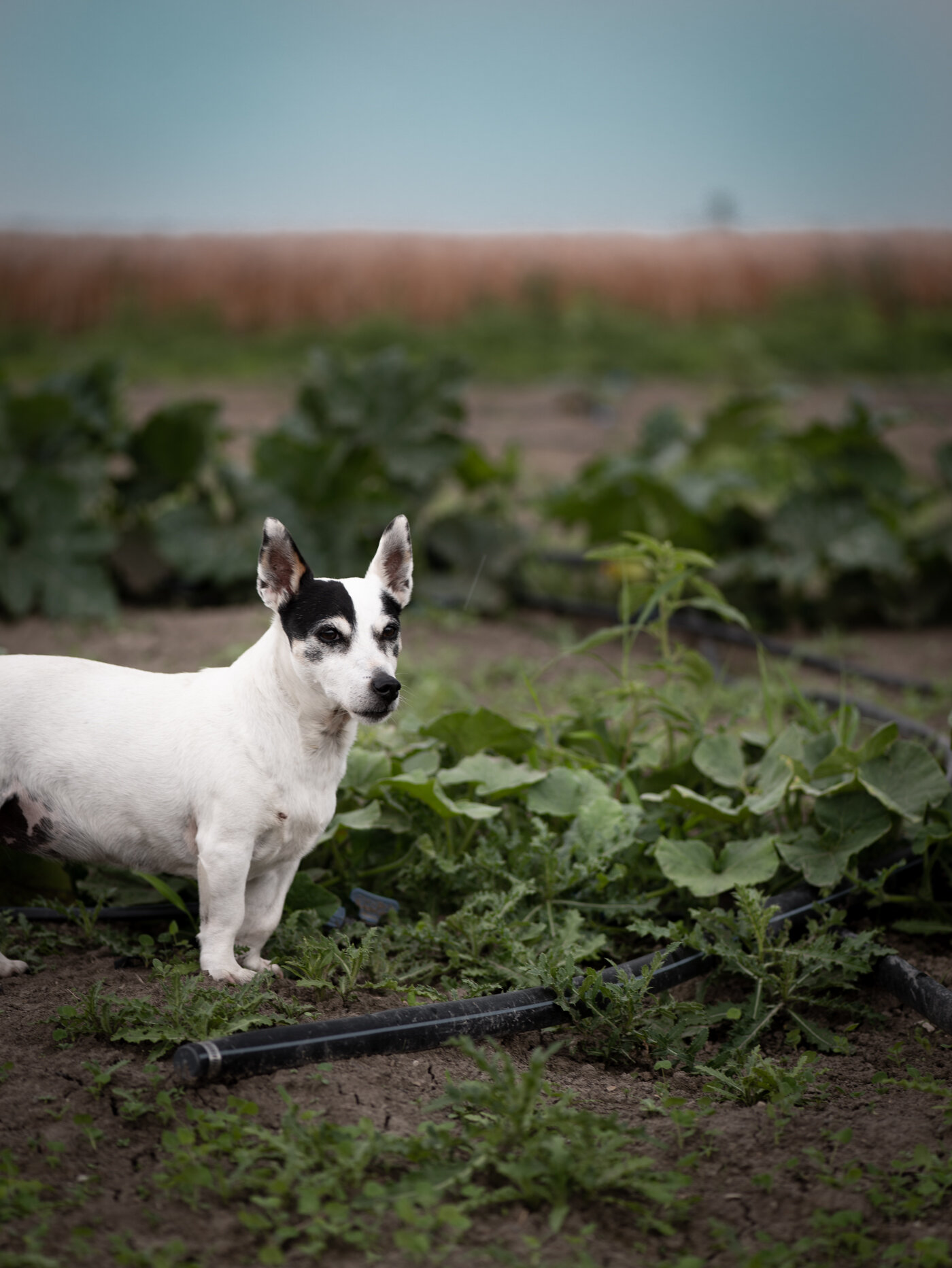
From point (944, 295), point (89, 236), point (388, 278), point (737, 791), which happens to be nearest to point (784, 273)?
point (944, 295)

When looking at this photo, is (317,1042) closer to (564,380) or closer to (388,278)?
(564,380)

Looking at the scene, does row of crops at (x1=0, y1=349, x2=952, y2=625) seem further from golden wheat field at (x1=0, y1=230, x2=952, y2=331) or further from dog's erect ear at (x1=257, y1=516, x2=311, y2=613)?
golden wheat field at (x1=0, y1=230, x2=952, y2=331)

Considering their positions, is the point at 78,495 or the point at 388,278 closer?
the point at 78,495

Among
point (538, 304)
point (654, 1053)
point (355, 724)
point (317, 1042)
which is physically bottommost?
point (654, 1053)

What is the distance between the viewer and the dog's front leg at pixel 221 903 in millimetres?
2396

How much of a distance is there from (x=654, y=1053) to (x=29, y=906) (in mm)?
1440

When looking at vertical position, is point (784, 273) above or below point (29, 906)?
above

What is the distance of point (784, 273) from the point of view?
2105cm

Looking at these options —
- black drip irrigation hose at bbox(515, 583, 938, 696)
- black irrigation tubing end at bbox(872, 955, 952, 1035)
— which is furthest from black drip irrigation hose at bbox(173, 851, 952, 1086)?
black drip irrigation hose at bbox(515, 583, 938, 696)

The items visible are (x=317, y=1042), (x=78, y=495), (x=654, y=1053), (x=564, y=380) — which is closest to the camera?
(x=317, y=1042)

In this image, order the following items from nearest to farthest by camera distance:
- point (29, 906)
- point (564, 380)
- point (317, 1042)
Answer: point (317, 1042), point (29, 906), point (564, 380)

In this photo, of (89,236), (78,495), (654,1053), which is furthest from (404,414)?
(89,236)

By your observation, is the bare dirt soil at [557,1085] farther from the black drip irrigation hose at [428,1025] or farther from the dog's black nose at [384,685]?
the dog's black nose at [384,685]

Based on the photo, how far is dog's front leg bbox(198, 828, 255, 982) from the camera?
240 cm
